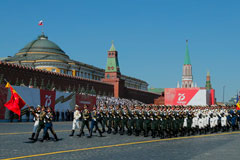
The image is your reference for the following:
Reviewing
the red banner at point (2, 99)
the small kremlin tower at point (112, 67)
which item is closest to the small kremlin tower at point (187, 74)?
the small kremlin tower at point (112, 67)

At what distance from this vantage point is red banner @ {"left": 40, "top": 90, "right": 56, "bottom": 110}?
34938 mm

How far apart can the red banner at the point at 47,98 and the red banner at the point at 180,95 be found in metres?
15.7

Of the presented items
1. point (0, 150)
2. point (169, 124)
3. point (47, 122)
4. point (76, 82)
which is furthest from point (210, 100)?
point (0, 150)

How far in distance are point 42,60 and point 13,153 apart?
241ft

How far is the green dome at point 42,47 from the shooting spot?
88812 millimetres

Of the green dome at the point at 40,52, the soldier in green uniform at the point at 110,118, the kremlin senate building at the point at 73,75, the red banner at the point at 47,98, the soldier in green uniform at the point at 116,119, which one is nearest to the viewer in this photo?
the soldier in green uniform at the point at 116,119

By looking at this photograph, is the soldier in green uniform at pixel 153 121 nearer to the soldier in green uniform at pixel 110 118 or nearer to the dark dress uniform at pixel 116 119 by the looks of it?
the dark dress uniform at pixel 116 119

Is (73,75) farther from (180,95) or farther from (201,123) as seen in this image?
(201,123)

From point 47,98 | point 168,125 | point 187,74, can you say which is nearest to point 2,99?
point 47,98

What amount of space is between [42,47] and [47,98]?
55.7 meters

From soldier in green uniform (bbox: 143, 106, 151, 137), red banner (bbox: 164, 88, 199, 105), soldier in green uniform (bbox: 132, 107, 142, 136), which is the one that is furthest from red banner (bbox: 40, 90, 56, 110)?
soldier in green uniform (bbox: 143, 106, 151, 137)

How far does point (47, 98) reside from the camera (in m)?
35.8

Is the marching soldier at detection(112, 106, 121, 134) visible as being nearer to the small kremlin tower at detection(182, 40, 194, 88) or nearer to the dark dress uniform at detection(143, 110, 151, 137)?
→ the dark dress uniform at detection(143, 110, 151, 137)

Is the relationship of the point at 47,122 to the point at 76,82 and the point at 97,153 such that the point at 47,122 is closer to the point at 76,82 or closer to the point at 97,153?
the point at 97,153
